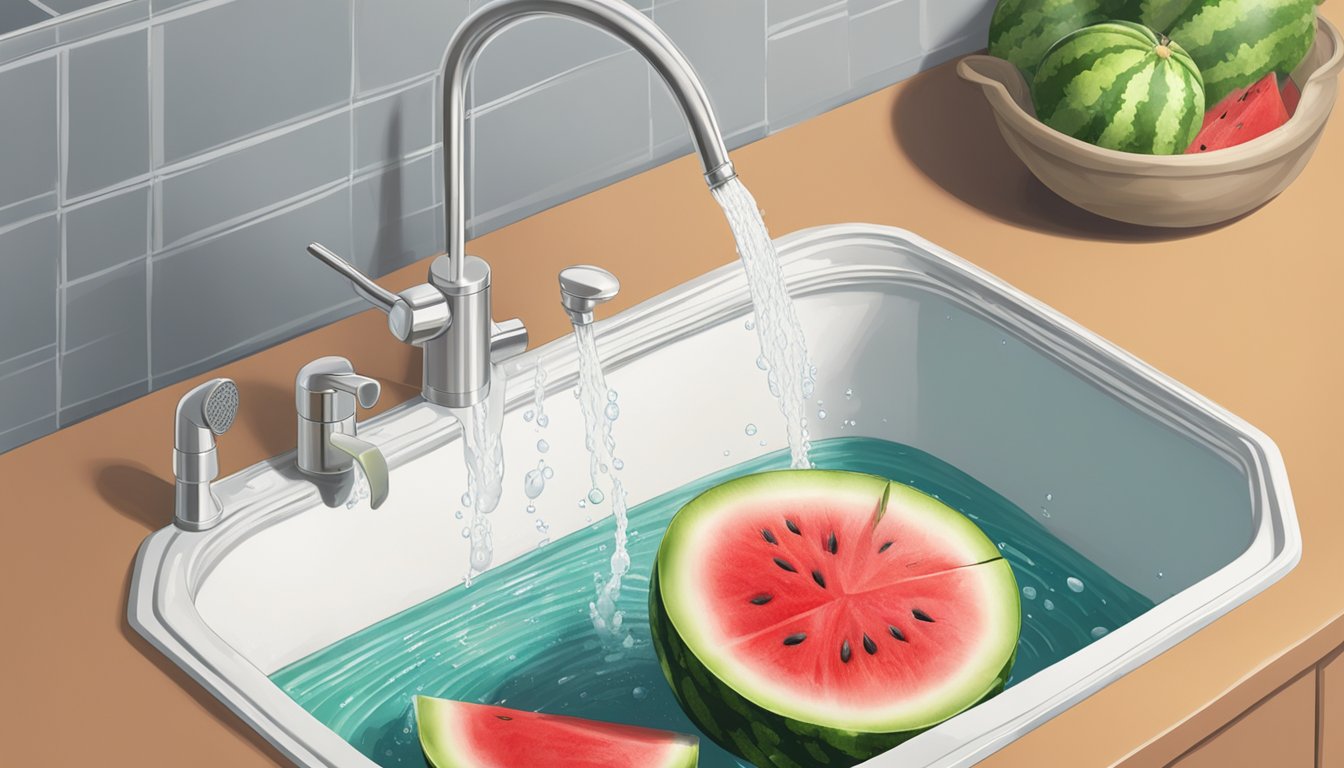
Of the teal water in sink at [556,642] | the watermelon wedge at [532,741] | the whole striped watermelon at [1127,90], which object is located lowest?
the teal water in sink at [556,642]

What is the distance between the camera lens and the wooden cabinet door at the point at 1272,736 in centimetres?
120

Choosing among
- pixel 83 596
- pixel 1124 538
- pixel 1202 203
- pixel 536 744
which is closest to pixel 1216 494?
pixel 1124 538

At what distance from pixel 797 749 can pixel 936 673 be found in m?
0.12

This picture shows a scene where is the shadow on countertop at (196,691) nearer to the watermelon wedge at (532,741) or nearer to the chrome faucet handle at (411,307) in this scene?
the watermelon wedge at (532,741)

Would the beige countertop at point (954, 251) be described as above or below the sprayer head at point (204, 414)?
below

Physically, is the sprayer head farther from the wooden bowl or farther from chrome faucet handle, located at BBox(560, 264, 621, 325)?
the wooden bowl

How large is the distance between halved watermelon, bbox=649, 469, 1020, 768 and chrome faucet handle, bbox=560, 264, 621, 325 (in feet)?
0.69

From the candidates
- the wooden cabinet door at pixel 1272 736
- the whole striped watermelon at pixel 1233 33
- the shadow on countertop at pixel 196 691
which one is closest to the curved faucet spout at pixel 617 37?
the shadow on countertop at pixel 196 691

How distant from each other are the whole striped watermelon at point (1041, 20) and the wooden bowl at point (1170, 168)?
55 mm

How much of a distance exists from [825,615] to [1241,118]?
693 mm

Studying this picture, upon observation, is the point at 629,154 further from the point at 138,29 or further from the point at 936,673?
the point at 936,673

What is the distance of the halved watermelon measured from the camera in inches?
46.3

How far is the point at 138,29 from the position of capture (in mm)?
1241

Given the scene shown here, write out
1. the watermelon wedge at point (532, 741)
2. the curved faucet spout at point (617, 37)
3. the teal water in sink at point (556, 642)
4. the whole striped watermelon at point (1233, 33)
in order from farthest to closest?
the whole striped watermelon at point (1233, 33), the teal water in sink at point (556, 642), the watermelon wedge at point (532, 741), the curved faucet spout at point (617, 37)
